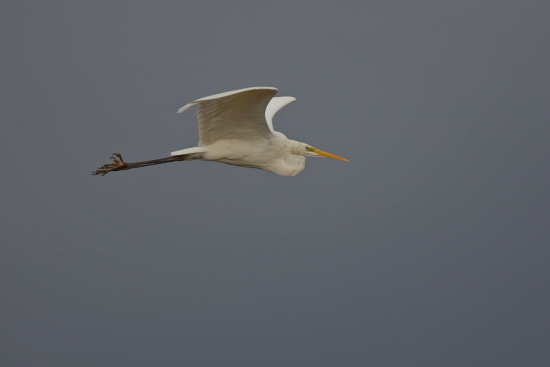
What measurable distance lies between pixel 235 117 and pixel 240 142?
1.89 feet

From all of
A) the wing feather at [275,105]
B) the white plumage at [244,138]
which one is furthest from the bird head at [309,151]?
the wing feather at [275,105]

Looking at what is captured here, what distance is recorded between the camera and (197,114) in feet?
36.7

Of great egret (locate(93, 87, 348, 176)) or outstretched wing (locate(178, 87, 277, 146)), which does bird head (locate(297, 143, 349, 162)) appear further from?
outstretched wing (locate(178, 87, 277, 146))

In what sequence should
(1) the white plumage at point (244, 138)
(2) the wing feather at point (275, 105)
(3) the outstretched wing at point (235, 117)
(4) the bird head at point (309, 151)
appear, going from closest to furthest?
(3) the outstretched wing at point (235, 117) < (1) the white plumage at point (244, 138) < (4) the bird head at point (309, 151) < (2) the wing feather at point (275, 105)

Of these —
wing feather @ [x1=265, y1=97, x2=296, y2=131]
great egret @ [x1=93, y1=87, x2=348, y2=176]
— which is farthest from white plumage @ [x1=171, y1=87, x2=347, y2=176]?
wing feather @ [x1=265, y1=97, x2=296, y2=131]

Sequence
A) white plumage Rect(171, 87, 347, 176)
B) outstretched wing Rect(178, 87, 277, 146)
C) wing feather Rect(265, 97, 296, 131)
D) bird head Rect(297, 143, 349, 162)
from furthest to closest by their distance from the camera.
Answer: wing feather Rect(265, 97, 296, 131), bird head Rect(297, 143, 349, 162), white plumage Rect(171, 87, 347, 176), outstretched wing Rect(178, 87, 277, 146)

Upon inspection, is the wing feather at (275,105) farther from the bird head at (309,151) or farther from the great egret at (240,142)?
the great egret at (240,142)

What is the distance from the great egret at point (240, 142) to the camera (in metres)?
10.8

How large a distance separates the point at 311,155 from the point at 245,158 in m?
1.39

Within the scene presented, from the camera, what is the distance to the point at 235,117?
11102mm

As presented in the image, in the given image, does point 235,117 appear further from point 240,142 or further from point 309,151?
point 309,151

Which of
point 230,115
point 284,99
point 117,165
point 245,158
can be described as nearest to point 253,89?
point 230,115

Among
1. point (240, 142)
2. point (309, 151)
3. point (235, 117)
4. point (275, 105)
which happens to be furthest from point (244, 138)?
point (275, 105)

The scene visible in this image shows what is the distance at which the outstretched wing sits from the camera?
34.4ft
